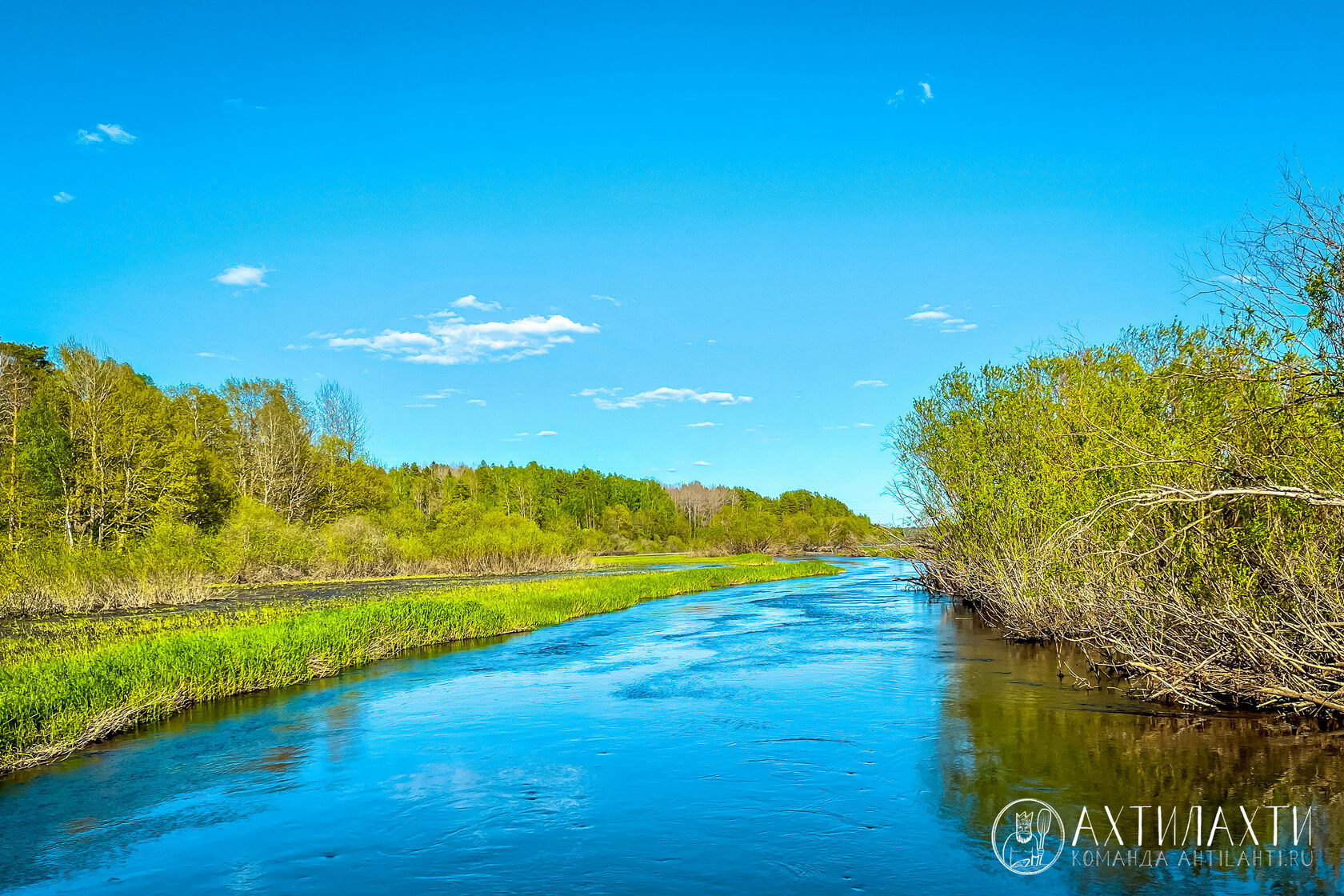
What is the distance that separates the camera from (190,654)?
69.9 feet

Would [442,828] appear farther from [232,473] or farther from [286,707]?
[232,473]

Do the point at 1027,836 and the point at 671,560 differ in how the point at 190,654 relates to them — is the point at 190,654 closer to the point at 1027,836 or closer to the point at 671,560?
the point at 1027,836

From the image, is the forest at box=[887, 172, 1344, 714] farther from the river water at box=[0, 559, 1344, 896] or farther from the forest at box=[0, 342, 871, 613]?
the forest at box=[0, 342, 871, 613]

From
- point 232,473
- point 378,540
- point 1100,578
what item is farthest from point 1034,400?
point 232,473

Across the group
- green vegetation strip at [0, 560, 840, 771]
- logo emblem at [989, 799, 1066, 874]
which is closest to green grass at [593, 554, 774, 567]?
green vegetation strip at [0, 560, 840, 771]

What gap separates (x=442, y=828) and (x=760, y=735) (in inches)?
283

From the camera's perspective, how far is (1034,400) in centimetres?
2766

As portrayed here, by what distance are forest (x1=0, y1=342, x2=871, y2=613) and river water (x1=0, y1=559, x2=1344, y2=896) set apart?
25.1m

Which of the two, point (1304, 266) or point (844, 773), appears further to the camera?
point (844, 773)

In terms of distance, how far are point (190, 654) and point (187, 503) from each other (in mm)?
38444

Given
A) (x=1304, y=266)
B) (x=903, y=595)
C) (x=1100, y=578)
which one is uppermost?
(x=1304, y=266)

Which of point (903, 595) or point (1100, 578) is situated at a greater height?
point (1100, 578)

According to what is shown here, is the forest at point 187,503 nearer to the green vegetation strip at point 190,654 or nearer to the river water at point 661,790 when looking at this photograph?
the green vegetation strip at point 190,654

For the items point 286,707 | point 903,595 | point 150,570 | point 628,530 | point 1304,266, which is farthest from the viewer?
point 628,530
